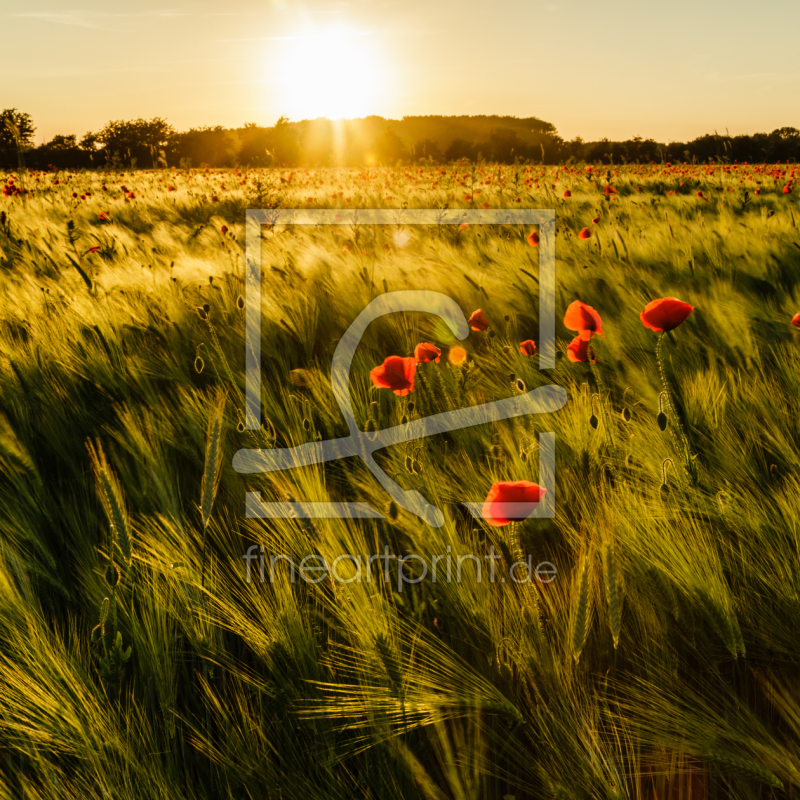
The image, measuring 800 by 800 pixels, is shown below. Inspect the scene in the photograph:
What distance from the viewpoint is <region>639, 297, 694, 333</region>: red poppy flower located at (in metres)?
1.30

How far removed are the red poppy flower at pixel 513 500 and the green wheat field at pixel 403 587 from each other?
0.11 m

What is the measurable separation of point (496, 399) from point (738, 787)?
1096 millimetres

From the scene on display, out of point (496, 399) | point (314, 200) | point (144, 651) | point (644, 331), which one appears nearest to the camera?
point (144, 651)

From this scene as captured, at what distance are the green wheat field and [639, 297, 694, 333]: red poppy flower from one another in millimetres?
167

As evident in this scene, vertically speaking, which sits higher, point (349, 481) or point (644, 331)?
point (644, 331)

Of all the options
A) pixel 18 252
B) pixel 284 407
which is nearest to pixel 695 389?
pixel 284 407

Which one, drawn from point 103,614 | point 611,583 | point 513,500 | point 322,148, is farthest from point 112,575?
point 322,148

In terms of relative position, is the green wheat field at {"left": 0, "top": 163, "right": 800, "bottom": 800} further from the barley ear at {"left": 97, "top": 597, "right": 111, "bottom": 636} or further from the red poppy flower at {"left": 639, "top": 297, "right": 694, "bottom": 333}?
the red poppy flower at {"left": 639, "top": 297, "right": 694, "bottom": 333}

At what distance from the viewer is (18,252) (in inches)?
144

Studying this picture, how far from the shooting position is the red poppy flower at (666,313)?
130cm

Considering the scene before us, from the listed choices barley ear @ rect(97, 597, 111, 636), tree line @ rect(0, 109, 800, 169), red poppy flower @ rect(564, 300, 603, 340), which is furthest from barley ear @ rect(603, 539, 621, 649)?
tree line @ rect(0, 109, 800, 169)

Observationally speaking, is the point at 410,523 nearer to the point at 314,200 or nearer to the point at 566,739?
the point at 566,739

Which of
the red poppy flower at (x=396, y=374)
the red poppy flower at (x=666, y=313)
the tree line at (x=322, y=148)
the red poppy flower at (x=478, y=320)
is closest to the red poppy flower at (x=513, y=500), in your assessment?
the red poppy flower at (x=396, y=374)
